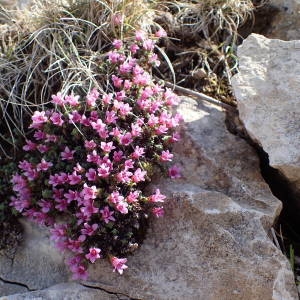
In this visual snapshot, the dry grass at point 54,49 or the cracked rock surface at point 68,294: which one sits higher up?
the dry grass at point 54,49

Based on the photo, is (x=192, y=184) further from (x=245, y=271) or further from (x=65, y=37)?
(x=65, y=37)

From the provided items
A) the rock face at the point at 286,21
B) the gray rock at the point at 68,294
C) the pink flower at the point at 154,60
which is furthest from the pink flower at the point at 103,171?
the rock face at the point at 286,21

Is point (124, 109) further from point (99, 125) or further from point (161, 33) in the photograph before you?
point (161, 33)

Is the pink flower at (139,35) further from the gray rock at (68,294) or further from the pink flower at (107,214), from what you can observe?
the gray rock at (68,294)

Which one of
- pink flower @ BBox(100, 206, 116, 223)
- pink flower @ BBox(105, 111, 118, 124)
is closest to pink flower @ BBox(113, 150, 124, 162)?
pink flower @ BBox(105, 111, 118, 124)

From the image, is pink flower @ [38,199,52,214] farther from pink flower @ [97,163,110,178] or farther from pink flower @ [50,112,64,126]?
pink flower @ [50,112,64,126]

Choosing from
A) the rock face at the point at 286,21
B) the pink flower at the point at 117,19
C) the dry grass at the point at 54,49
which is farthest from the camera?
the rock face at the point at 286,21
